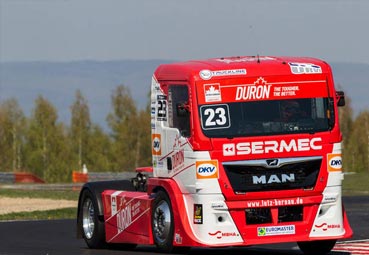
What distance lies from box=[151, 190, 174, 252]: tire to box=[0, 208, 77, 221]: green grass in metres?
13.4

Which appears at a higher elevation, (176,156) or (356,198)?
(176,156)

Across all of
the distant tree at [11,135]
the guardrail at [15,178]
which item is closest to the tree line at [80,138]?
the distant tree at [11,135]

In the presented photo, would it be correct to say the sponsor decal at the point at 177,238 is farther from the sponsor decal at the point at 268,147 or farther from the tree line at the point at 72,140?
the tree line at the point at 72,140

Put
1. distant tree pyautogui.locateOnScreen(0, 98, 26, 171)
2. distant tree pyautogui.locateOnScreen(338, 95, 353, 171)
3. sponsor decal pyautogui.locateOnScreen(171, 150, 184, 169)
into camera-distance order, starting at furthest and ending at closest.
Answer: distant tree pyautogui.locateOnScreen(338, 95, 353, 171)
distant tree pyautogui.locateOnScreen(0, 98, 26, 171)
sponsor decal pyautogui.locateOnScreen(171, 150, 184, 169)

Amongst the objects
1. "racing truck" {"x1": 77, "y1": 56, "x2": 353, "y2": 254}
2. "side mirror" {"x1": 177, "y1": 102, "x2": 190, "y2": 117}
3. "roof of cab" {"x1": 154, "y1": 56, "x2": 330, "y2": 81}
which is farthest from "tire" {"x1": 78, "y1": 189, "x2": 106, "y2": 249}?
"side mirror" {"x1": 177, "y1": 102, "x2": 190, "y2": 117}

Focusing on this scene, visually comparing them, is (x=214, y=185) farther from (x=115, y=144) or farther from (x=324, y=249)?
(x=115, y=144)

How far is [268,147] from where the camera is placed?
60.9 feet

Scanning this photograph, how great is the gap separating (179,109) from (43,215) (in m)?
Answer: 15.7

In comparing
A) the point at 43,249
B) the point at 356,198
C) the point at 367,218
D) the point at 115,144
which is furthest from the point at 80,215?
the point at 115,144

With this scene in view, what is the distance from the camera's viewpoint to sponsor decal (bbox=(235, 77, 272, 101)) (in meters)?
18.9

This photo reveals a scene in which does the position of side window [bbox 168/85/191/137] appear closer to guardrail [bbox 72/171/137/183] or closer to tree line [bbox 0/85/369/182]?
guardrail [bbox 72/171/137/183]

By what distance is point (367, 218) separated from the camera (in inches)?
1153

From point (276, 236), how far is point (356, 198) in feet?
69.7

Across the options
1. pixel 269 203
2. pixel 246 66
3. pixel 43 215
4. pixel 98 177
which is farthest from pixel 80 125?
pixel 269 203
